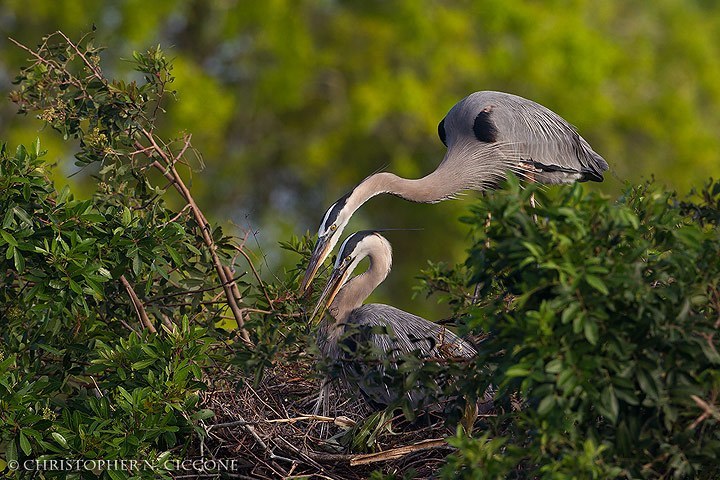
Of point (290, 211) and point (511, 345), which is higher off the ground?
point (511, 345)

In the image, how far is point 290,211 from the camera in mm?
25250

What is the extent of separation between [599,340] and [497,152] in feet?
15.1

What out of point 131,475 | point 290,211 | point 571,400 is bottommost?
point 290,211

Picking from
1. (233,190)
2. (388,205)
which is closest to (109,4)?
(233,190)

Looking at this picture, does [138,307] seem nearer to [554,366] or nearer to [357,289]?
[357,289]

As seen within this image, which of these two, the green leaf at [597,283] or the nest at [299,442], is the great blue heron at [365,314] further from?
the green leaf at [597,283]

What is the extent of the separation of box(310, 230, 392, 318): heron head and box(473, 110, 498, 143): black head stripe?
2.00m

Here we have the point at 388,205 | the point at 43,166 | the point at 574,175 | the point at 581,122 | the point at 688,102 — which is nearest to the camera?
the point at 43,166

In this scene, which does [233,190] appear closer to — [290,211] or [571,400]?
[290,211]

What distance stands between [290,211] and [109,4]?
18.9 ft

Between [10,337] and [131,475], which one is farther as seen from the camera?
[10,337]

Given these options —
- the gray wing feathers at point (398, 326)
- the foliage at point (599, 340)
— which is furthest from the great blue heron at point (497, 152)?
the foliage at point (599, 340)

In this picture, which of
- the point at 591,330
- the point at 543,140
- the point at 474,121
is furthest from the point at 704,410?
the point at 543,140

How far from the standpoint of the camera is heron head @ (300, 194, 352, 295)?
676 cm
